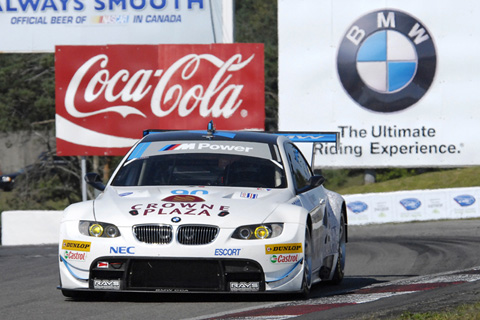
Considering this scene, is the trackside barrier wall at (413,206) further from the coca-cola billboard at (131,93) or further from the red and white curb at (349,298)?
the red and white curb at (349,298)

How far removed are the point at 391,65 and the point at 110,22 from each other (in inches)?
268

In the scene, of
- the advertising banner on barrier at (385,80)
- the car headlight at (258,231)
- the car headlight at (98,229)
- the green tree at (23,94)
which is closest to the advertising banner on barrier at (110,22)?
the advertising banner on barrier at (385,80)

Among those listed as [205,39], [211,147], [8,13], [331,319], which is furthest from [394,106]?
[331,319]

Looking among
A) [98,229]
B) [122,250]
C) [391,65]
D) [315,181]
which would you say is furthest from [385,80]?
[122,250]

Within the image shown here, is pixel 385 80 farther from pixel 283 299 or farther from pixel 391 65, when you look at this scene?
pixel 283 299

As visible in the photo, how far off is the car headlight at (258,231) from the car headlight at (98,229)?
2.88 feet

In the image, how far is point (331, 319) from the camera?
21.6 ft

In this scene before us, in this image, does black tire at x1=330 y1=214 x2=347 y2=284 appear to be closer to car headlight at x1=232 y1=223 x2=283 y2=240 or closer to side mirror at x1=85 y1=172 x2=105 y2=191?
car headlight at x1=232 y1=223 x2=283 y2=240

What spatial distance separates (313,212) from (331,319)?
6.33ft

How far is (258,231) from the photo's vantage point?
7.56 m

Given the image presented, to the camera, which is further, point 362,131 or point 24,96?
point 24,96

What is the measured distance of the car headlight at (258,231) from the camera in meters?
7.52

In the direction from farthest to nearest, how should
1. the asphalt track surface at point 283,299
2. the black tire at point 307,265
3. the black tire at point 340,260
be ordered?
the black tire at point 340,260 → the black tire at point 307,265 → the asphalt track surface at point 283,299

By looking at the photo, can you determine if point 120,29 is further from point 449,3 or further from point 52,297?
point 52,297
